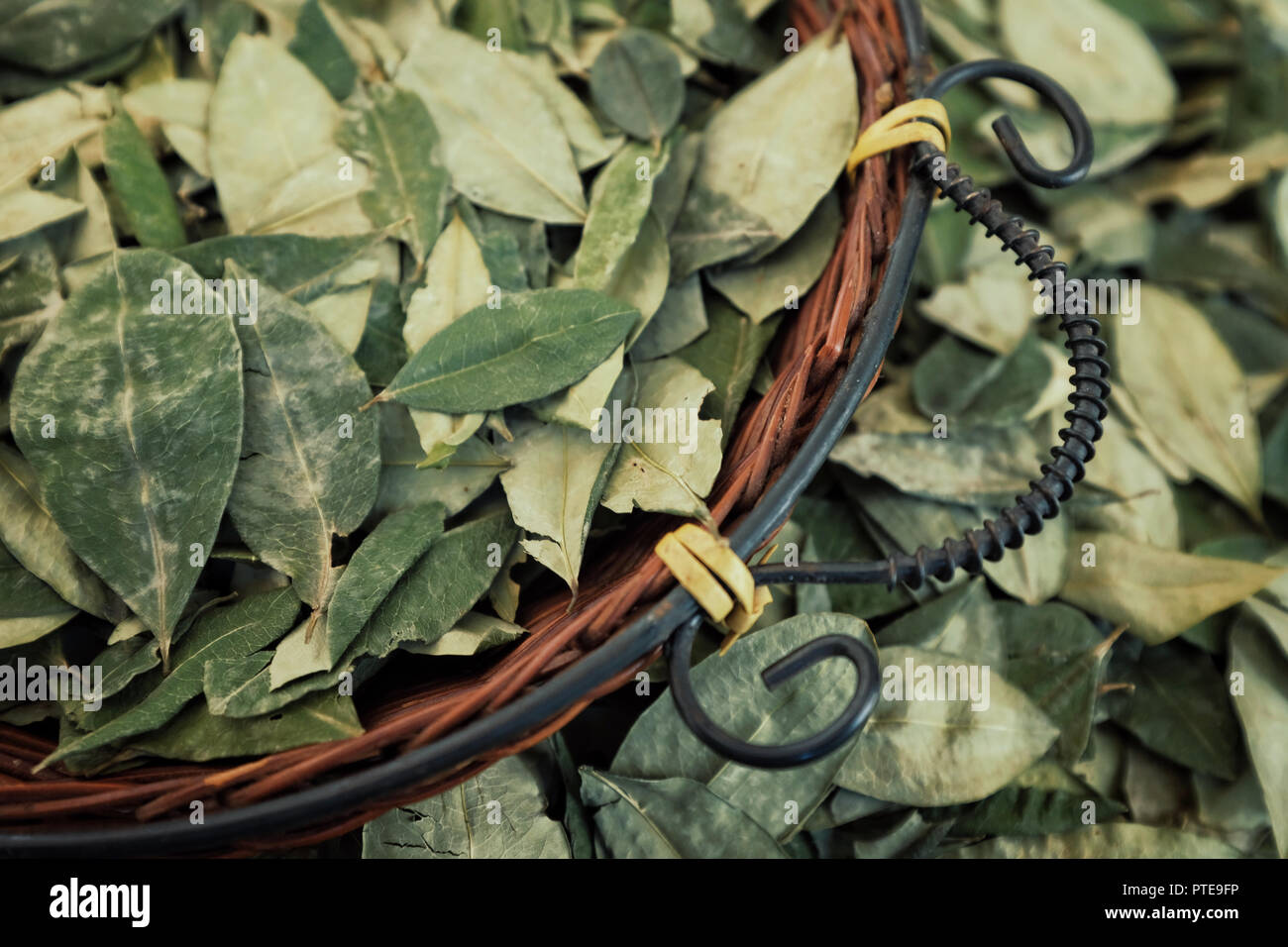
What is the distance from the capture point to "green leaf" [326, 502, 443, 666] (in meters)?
0.47

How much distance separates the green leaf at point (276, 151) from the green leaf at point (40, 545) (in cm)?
18

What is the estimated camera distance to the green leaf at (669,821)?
1.64 ft

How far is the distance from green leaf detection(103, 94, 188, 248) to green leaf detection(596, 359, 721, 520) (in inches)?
10.8

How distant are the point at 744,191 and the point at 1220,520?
0.42 m

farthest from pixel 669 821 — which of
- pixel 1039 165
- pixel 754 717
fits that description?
pixel 1039 165

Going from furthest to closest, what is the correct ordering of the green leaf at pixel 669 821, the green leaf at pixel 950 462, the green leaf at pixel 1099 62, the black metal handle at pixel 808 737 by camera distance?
the green leaf at pixel 1099 62, the green leaf at pixel 950 462, the green leaf at pixel 669 821, the black metal handle at pixel 808 737

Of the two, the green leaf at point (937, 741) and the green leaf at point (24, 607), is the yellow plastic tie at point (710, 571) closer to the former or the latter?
the green leaf at point (937, 741)

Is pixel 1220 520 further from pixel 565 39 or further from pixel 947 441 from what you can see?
pixel 565 39

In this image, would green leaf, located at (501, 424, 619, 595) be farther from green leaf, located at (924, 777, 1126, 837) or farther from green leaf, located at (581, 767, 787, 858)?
green leaf, located at (924, 777, 1126, 837)

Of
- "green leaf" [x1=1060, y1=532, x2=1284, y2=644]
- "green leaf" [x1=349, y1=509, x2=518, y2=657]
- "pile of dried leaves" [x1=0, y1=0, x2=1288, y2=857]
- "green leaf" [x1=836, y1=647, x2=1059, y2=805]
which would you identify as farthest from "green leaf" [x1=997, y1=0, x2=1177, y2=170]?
"green leaf" [x1=349, y1=509, x2=518, y2=657]

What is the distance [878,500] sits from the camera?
2.02 ft

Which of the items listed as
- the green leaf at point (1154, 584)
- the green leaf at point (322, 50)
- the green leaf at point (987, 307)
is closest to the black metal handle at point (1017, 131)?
the green leaf at point (987, 307)

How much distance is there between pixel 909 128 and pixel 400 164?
0.93ft
